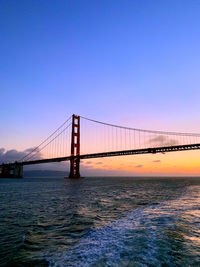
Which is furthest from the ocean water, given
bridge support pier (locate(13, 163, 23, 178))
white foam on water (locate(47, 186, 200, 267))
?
bridge support pier (locate(13, 163, 23, 178))

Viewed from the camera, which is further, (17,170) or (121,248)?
(17,170)

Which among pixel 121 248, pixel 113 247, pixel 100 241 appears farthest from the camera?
pixel 100 241

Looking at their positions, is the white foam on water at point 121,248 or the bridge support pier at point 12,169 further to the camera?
the bridge support pier at point 12,169

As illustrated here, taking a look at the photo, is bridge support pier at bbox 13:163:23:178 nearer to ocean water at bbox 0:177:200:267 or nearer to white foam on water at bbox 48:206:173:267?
ocean water at bbox 0:177:200:267

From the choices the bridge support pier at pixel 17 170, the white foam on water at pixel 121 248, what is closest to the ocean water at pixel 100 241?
the white foam on water at pixel 121 248

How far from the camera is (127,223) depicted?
7.25m

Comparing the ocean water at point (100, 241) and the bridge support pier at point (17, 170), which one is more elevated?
the ocean water at point (100, 241)

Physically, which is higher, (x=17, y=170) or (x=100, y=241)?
(x=100, y=241)

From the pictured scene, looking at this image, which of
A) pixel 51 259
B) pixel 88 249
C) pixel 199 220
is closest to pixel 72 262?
pixel 51 259

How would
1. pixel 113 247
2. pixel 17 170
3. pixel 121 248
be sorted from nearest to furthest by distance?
1. pixel 121 248
2. pixel 113 247
3. pixel 17 170

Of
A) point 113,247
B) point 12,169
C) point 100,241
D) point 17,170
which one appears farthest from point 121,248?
point 12,169

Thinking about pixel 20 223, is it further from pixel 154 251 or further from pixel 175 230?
pixel 175 230

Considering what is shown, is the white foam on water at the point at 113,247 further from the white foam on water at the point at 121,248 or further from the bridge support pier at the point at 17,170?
the bridge support pier at the point at 17,170

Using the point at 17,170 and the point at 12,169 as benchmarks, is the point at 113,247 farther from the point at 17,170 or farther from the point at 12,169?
the point at 12,169
